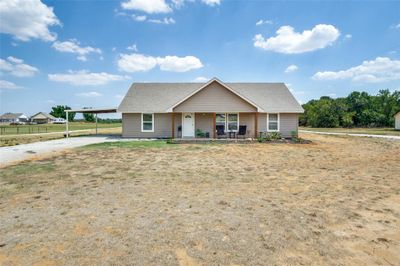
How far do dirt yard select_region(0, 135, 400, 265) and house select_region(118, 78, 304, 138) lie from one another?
10557 millimetres

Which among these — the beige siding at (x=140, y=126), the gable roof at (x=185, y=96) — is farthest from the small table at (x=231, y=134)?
the beige siding at (x=140, y=126)

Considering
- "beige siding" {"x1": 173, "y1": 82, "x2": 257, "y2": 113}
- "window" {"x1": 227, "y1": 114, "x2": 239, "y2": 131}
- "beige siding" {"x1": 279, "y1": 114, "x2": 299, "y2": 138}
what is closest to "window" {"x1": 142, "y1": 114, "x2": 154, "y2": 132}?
"beige siding" {"x1": 173, "y1": 82, "x2": 257, "y2": 113}

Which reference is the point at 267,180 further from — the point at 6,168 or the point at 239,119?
the point at 239,119

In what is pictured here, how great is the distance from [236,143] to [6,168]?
1242cm

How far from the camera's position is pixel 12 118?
113m

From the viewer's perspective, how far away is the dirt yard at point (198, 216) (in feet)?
10.5

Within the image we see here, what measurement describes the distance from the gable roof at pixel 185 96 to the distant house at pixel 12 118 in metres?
120

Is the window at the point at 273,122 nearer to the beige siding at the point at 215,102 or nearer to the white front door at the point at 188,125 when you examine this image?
the beige siding at the point at 215,102

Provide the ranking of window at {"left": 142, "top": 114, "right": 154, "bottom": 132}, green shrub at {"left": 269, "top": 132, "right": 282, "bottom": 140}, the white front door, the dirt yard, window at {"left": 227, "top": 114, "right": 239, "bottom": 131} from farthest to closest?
1. window at {"left": 142, "top": 114, "right": 154, "bottom": 132}
2. window at {"left": 227, "top": 114, "right": 239, "bottom": 131}
3. the white front door
4. green shrub at {"left": 269, "top": 132, "right": 282, "bottom": 140}
5. the dirt yard

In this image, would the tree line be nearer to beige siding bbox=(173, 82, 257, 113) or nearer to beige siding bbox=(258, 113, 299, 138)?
beige siding bbox=(258, 113, 299, 138)

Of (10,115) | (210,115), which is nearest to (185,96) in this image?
(210,115)

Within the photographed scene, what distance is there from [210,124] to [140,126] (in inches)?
234

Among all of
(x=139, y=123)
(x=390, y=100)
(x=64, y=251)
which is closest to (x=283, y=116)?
(x=139, y=123)

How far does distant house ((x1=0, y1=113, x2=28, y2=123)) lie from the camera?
112 metres
